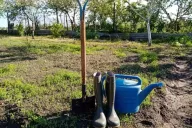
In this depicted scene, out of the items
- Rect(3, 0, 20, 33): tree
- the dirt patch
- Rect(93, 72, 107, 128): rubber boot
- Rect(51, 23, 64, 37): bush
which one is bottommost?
the dirt patch

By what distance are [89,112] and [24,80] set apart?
176cm

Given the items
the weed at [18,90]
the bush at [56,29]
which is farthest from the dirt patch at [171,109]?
the bush at [56,29]

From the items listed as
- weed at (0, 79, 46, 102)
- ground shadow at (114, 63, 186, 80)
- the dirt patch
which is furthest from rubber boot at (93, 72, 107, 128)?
ground shadow at (114, 63, 186, 80)

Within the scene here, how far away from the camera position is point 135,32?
47.4 ft

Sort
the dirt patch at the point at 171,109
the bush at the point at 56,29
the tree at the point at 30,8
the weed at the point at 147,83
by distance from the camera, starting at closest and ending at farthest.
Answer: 1. the dirt patch at the point at 171,109
2. the weed at the point at 147,83
3. the bush at the point at 56,29
4. the tree at the point at 30,8

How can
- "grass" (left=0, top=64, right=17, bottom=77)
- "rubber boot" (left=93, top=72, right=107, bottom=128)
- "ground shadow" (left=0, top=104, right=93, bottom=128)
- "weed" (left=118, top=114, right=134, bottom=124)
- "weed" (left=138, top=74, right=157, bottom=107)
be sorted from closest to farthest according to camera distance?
1. "rubber boot" (left=93, top=72, right=107, bottom=128)
2. "ground shadow" (left=0, top=104, right=93, bottom=128)
3. "weed" (left=118, top=114, right=134, bottom=124)
4. "weed" (left=138, top=74, right=157, bottom=107)
5. "grass" (left=0, top=64, right=17, bottom=77)

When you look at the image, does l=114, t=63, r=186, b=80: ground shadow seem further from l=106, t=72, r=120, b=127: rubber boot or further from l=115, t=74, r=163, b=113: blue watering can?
l=106, t=72, r=120, b=127: rubber boot

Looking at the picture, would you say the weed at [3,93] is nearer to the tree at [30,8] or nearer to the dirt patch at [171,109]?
the dirt patch at [171,109]

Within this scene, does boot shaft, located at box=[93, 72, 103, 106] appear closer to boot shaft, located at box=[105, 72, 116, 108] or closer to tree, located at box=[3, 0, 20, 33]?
boot shaft, located at box=[105, 72, 116, 108]

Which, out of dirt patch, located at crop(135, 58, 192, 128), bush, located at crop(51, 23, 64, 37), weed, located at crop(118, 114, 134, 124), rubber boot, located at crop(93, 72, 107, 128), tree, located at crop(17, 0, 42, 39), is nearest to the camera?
rubber boot, located at crop(93, 72, 107, 128)

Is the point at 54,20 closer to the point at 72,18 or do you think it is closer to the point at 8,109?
the point at 72,18

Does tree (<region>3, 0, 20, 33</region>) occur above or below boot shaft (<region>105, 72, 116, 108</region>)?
above

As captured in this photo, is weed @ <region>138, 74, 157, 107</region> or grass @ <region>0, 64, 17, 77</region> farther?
grass @ <region>0, 64, 17, 77</region>

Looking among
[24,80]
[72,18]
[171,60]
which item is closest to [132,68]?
[171,60]
